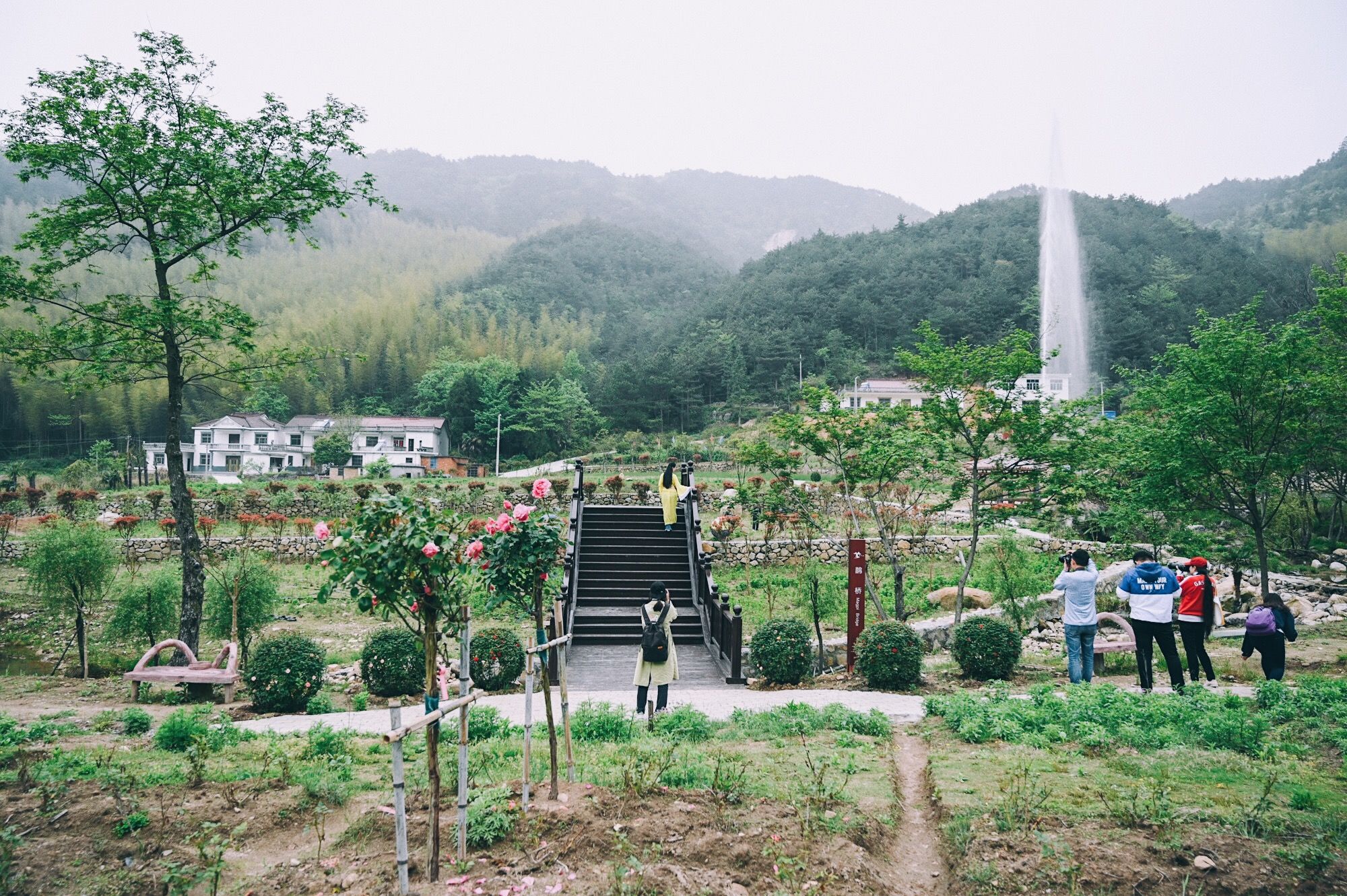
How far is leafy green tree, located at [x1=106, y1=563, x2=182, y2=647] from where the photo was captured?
34.6 feet

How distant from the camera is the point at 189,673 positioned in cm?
842

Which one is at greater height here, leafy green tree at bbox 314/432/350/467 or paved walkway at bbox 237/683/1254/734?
leafy green tree at bbox 314/432/350/467

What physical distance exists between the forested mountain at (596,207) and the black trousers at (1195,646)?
144m

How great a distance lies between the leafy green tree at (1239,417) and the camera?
39.7 ft

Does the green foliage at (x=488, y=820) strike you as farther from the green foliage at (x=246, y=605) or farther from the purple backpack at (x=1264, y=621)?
the purple backpack at (x=1264, y=621)

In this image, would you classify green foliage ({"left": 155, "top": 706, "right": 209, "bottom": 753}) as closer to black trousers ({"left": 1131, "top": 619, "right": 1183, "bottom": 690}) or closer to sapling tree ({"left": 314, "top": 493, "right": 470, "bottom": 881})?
sapling tree ({"left": 314, "top": 493, "right": 470, "bottom": 881})

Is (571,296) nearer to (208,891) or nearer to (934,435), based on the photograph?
(934,435)

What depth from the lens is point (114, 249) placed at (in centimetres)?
1045

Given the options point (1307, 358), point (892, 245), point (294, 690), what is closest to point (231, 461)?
point (294, 690)

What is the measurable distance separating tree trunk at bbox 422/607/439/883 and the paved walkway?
3.38 m

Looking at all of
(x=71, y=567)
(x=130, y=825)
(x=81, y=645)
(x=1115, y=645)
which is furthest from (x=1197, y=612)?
(x=71, y=567)

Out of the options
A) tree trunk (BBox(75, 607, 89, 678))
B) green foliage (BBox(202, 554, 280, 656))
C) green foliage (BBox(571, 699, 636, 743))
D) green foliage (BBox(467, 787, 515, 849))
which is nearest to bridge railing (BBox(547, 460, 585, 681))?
green foliage (BBox(571, 699, 636, 743))

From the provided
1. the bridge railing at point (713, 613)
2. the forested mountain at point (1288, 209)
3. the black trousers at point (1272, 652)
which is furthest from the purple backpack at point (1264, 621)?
the forested mountain at point (1288, 209)

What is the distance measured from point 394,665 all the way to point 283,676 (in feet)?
3.76
